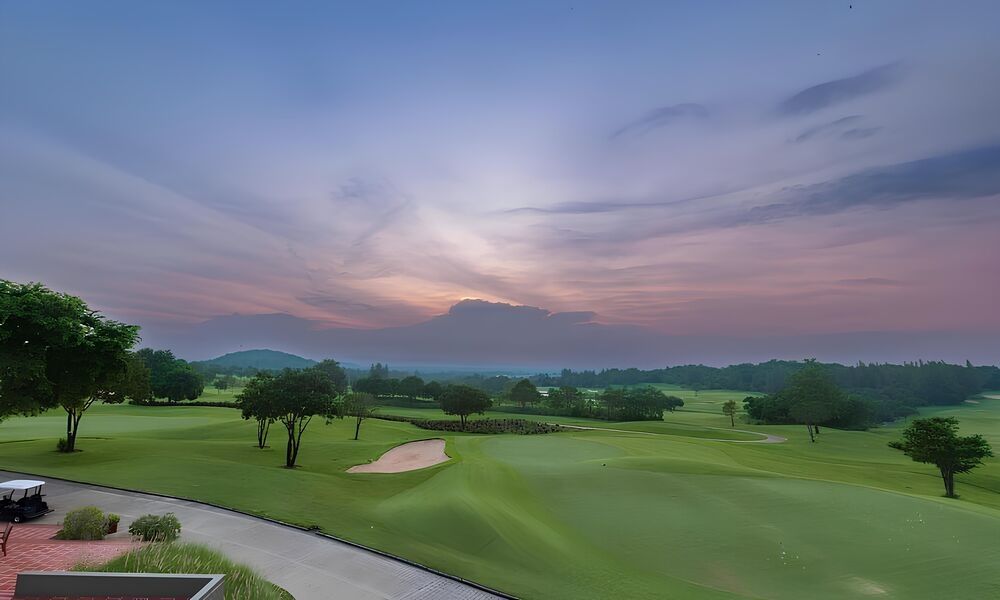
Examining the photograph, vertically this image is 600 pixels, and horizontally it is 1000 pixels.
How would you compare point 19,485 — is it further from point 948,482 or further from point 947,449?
point 948,482

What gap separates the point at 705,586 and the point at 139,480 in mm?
26107

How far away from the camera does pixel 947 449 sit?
33.8 meters

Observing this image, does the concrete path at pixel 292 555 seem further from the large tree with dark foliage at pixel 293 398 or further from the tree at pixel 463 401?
the tree at pixel 463 401

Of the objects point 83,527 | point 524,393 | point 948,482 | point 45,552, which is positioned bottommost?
point 948,482

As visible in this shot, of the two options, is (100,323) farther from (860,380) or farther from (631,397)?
(860,380)

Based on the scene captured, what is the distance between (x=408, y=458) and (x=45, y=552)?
26.4m

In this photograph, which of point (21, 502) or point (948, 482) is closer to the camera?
point (21, 502)

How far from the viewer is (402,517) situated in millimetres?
19031

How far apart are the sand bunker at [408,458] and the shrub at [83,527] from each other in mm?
17979

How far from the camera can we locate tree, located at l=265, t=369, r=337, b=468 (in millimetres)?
30828

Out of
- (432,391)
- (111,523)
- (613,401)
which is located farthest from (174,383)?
(613,401)

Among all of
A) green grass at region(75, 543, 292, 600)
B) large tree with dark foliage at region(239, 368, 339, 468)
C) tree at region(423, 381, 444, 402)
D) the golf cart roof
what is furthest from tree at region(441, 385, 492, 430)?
green grass at region(75, 543, 292, 600)

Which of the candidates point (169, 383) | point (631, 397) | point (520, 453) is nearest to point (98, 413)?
point (169, 383)

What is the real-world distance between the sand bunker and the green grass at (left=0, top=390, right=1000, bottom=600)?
2582 mm
